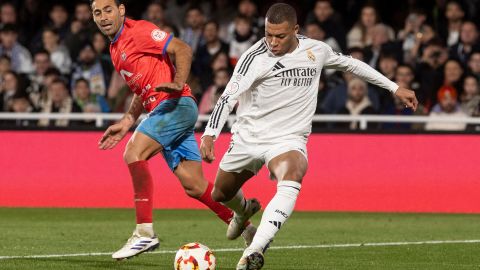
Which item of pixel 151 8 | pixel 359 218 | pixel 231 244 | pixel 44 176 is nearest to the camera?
pixel 231 244

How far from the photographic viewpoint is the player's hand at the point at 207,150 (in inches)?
336

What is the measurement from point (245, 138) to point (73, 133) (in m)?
7.46

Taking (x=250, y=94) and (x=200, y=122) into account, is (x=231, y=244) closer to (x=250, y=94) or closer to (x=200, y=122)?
(x=250, y=94)

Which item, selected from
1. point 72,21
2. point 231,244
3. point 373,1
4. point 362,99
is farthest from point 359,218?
point 72,21

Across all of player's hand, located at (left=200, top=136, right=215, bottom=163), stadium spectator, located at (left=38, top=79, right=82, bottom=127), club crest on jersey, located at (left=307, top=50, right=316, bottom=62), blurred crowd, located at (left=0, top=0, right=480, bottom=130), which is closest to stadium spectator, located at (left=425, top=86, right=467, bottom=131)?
blurred crowd, located at (left=0, top=0, right=480, bottom=130)

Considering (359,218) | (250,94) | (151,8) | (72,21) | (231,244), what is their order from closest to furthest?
1. (250,94)
2. (231,244)
3. (359,218)
4. (151,8)
5. (72,21)

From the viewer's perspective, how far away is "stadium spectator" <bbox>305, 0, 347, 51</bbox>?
17609 mm

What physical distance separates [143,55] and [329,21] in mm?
7764

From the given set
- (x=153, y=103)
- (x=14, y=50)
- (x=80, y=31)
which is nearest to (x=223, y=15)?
(x=80, y=31)

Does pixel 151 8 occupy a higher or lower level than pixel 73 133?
higher

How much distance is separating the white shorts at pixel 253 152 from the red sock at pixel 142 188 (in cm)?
66

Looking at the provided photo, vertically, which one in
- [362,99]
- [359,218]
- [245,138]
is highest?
[245,138]

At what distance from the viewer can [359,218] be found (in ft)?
48.5

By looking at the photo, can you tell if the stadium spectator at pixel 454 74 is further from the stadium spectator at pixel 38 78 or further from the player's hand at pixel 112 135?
the player's hand at pixel 112 135
